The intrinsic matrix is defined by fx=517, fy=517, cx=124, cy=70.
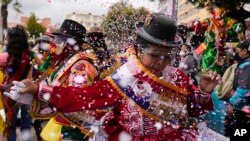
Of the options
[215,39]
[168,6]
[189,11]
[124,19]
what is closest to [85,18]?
[124,19]

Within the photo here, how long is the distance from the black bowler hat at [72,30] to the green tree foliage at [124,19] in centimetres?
47

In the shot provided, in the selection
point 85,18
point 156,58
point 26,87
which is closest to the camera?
point 26,87

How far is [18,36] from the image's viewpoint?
227 inches

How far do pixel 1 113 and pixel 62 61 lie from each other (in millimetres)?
1462

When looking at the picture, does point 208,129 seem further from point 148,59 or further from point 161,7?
point 161,7

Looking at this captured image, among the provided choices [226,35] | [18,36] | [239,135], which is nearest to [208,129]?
[239,135]

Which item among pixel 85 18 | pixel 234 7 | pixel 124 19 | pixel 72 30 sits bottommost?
pixel 72 30

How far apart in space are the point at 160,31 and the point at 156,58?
0.17 m

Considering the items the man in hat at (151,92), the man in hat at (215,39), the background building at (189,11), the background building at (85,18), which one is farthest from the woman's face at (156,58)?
the background building at (189,11)

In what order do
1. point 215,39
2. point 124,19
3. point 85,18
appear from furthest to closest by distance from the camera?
point 85,18 → point 215,39 → point 124,19

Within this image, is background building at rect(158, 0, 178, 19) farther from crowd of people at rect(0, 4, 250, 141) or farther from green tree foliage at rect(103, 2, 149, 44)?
crowd of people at rect(0, 4, 250, 141)

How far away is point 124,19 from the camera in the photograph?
654 cm

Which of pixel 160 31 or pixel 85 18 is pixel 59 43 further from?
pixel 85 18

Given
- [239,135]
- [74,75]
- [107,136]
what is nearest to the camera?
[107,136]
